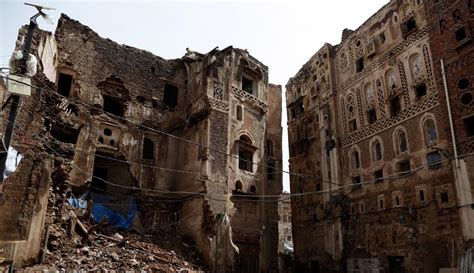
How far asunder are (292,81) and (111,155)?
15.8 meters

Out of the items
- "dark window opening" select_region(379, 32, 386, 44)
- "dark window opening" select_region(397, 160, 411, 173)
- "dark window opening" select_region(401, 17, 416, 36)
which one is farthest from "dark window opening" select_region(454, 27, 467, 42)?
"dark window opening" select_region(397, 160, 411, 173)

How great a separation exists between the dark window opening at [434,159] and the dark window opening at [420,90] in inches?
123

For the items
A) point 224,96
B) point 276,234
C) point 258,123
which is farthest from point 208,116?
point 276,234

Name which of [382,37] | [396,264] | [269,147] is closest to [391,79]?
[382,37]

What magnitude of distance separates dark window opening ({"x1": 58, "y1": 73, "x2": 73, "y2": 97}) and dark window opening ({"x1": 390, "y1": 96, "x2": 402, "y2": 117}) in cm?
1713

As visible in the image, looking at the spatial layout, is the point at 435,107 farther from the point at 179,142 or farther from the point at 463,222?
the point at 179,142

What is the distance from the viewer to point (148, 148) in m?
Answer: 21.2

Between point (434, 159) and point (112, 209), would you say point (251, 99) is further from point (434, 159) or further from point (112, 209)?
point (434, 159)

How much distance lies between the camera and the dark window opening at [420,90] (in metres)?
19.2

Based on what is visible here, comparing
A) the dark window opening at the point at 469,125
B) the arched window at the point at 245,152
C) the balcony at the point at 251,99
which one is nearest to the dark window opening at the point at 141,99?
the balcony at the point at 251,99

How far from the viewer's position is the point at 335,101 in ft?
81.3

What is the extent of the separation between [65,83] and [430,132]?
18.4 meters

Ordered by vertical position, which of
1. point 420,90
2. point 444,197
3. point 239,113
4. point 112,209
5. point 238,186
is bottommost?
point 112,209

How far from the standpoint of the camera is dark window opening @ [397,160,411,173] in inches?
750
